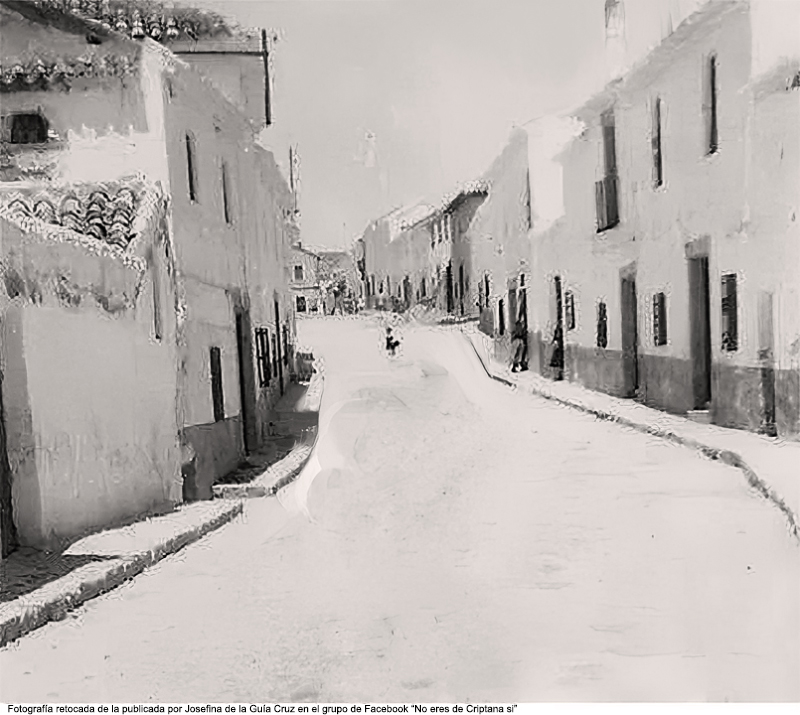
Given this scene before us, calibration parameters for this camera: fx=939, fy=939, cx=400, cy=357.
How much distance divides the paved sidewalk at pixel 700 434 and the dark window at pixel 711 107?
106 centimetres

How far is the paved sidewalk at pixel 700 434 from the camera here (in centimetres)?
260

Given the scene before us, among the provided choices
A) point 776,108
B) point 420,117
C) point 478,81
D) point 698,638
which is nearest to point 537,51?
point 478,81

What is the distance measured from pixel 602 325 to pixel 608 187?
62 cm

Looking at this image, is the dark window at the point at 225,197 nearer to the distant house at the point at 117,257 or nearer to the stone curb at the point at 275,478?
the distant house at the point at 117,257

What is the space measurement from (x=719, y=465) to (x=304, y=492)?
1.26m

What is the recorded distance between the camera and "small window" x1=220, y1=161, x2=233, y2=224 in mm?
4561

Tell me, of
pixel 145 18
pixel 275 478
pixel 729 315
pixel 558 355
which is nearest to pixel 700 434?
pixel 729 315

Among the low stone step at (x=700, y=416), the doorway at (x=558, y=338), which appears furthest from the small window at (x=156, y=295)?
the low stone step at (x=700, y=416)

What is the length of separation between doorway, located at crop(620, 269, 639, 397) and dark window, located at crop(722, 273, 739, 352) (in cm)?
36

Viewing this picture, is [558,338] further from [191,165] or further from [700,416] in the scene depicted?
[191,165]

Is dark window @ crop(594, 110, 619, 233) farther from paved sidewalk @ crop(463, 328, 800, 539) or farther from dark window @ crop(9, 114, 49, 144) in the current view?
dark window @ crop(9, 114, 49, 144)

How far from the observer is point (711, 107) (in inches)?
144

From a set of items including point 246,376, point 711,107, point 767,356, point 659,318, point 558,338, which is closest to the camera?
point 767,356

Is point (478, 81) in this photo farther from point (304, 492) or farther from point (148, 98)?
point (148, 98)
